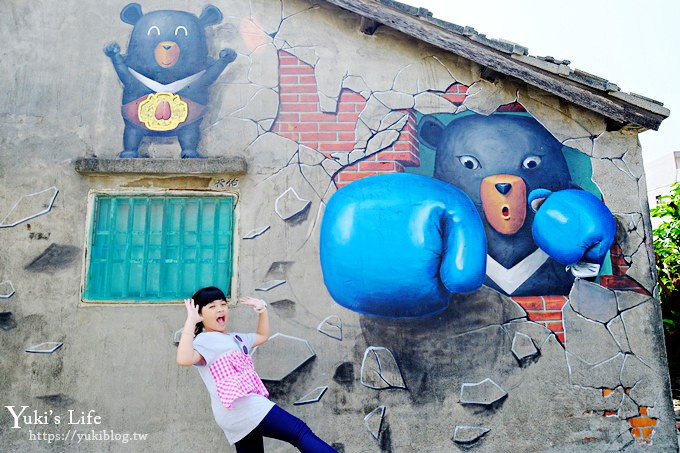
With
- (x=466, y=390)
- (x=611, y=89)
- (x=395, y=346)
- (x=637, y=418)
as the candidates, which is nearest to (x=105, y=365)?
(x=395, y=346)

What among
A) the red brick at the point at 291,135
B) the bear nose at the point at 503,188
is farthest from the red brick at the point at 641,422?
the red brick at the point at 291,135

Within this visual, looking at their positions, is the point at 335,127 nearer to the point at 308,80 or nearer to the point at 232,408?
the point at 308,80

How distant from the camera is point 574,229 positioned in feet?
14.9

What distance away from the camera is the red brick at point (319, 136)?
468cm

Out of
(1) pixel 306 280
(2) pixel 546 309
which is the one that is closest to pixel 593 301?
(2) pixel 546 309

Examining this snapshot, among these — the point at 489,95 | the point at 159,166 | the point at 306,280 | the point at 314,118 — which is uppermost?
the point at 489,95

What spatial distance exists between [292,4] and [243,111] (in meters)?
1.20

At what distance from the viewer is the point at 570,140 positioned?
15.8 ft

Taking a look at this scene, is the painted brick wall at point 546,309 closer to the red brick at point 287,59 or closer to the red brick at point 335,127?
the red brick at point 335,127

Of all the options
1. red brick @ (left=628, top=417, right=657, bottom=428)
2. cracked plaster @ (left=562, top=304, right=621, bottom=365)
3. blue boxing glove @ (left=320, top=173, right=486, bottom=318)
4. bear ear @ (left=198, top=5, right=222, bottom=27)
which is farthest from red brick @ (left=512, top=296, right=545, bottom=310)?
bear ear @ (left=198, top=5, right=222, bottom=27)

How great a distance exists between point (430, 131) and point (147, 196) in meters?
2.62

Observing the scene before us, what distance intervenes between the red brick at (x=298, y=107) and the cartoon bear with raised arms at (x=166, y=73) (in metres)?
0.70

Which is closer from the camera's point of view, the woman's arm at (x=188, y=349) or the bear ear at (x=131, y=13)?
the woman's arm at (x=188, y=349)

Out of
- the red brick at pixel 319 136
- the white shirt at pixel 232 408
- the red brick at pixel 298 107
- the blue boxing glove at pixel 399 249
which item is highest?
the red brick at pixel 298 107
